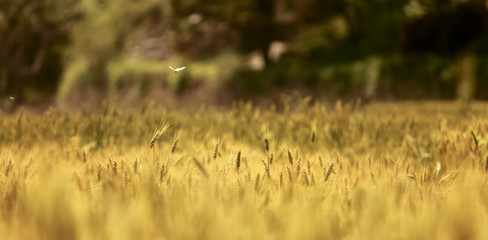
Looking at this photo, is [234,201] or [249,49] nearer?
[234,201]

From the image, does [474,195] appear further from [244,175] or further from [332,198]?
[244,175]

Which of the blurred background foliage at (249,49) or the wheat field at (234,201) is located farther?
the blurred background foliage at (249,49)

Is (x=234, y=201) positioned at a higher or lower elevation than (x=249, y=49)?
higher

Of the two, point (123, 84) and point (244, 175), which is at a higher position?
point (244, 175)

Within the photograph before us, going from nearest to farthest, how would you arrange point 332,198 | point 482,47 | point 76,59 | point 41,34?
point 332,198 < point 482,47 < point 76,59 < point 41,34

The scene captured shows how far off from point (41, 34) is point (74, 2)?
3.74m

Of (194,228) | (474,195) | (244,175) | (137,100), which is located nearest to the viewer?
(194,228)

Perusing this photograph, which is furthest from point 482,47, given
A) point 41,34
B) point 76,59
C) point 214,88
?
point 41,34

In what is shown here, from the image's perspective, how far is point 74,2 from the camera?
76.2 ft

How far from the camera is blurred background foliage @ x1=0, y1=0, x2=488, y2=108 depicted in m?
14.4

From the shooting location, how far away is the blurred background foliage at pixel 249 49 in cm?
1442

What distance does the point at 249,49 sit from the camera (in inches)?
732

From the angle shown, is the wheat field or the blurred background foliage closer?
the wheat field

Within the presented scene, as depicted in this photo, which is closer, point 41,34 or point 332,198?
point 332,198
